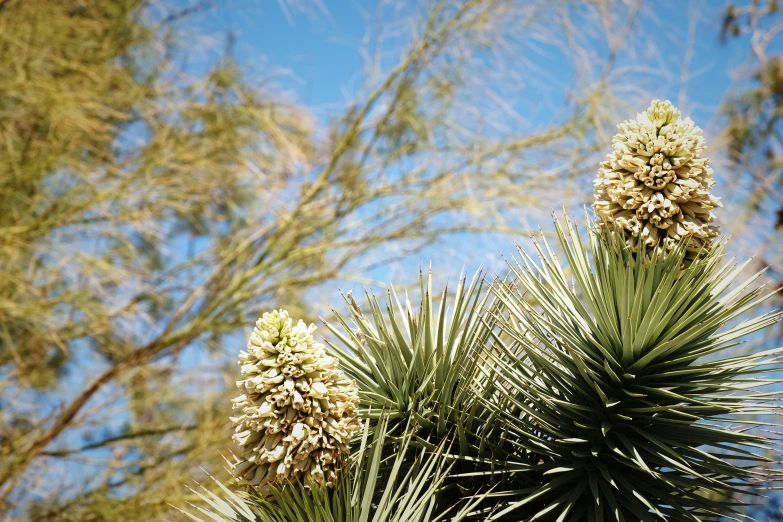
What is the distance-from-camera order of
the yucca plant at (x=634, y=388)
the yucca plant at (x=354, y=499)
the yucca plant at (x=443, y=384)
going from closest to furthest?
1. the yucca plant at (x=354, y=499)
2. the yucca plant at (x=634, y=388)
3. the yucca plant at (x=443, y=384)

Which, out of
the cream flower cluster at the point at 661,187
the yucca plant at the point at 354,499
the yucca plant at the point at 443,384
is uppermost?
the cream flower cluster at the point at 661,187

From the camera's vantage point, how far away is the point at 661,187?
204 centimetres

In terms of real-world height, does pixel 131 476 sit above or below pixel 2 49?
below

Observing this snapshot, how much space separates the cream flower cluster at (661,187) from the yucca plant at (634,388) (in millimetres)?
51

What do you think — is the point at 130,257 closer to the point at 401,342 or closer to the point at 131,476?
the point at 131,476

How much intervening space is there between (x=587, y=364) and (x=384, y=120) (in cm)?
649

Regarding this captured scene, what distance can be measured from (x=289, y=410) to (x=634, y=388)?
0.94m

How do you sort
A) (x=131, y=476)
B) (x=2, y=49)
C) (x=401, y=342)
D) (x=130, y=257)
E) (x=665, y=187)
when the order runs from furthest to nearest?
(x=130, y=257) → (x=131, y=476) → (x=2, y=49) → (x=401, y=342) → (x=665, y=187)

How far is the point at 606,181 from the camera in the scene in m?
2.10

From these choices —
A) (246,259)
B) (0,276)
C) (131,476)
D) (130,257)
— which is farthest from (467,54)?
(131,476)

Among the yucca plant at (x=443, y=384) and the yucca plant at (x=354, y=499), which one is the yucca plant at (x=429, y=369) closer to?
the yucca plant at (x=443, y=384)

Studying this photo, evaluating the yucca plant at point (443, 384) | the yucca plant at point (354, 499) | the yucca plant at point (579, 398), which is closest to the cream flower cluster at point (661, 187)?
the yucca plant at point (579, 398)

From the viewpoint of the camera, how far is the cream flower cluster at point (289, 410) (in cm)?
186

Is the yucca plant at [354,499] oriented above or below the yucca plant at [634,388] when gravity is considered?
below
